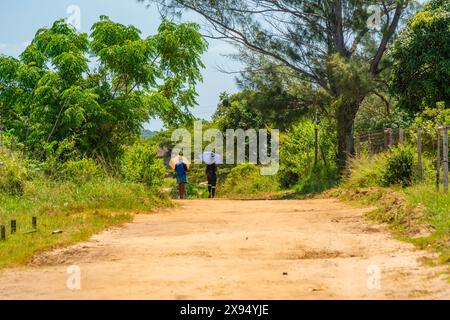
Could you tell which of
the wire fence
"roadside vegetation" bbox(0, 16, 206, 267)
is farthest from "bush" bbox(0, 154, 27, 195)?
the wire fence

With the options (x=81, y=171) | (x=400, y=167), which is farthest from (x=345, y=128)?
(x=81, y=171)

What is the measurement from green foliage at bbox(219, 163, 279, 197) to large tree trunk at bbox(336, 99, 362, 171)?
5.42 meters

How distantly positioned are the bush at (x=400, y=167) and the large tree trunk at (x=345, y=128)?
289 inches

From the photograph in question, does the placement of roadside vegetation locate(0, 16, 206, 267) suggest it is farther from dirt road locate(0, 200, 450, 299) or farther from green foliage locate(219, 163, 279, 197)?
green foliage locate(219, 163, 279, 197)

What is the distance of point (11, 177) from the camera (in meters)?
15.9

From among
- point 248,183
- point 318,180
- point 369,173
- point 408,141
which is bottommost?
point 248,183

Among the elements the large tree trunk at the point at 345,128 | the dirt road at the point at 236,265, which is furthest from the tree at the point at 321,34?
the dirt road at the point at 236,265

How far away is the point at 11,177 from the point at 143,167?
3.88 metres

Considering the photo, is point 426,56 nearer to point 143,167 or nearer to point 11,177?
point 143,167

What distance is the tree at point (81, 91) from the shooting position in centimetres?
2097

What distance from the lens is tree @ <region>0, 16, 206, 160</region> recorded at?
21.0 metres

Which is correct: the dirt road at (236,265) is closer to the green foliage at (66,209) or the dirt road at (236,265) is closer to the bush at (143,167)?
the green foliage at (66,209)
